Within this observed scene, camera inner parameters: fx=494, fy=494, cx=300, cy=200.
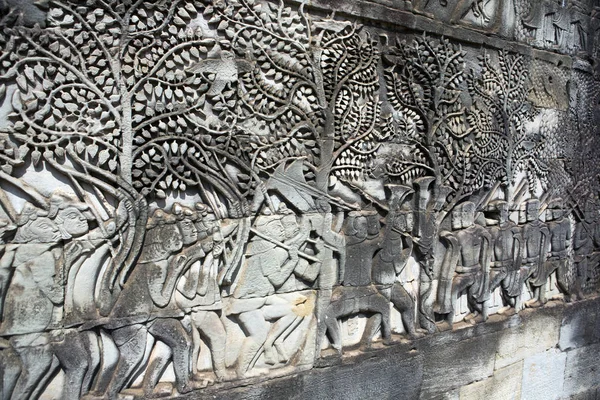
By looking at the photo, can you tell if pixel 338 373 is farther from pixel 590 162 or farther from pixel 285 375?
pixel 590 162

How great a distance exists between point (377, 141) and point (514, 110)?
1.57 meters

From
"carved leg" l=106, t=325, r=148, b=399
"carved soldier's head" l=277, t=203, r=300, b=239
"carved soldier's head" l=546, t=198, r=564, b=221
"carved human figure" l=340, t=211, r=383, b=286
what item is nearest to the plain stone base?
"carved leg" l=106, t=325, r=148, b=399

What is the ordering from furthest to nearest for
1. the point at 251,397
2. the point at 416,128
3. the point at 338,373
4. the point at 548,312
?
the point at 548,312
the point at 416,128
the point at 338,373
the point at 251,397

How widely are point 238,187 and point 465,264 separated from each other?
2.20 m

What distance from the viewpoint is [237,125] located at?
10.7ft

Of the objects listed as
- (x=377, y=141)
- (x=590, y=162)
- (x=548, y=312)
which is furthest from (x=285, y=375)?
(x=590, y=162)

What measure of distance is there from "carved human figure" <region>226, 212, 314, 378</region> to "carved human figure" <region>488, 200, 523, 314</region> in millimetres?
2024

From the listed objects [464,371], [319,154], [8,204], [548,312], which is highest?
[319,154]

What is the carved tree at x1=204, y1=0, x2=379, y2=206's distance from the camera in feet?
10.7

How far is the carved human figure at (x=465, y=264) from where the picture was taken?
420cm

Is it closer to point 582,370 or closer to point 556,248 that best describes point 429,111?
point 556,248

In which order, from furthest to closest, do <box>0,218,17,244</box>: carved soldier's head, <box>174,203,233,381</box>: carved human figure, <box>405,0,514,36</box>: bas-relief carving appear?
<box>405,0,514,36</box>: bas-relief carving, <box>174,203,233,381</box>: carved human figure, <box>0,218,17,244</box>: carved soldier's head

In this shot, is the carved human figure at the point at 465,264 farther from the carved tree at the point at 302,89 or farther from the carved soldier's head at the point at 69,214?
the carved soldier's head at the point at 69,214

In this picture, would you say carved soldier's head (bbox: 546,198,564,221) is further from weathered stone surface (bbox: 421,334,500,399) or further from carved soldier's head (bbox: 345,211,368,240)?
carved soldier's head (bbox: 345,211,368,240)
